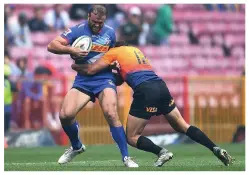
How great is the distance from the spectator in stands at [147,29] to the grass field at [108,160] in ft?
25.1

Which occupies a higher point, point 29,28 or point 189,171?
point 29,28

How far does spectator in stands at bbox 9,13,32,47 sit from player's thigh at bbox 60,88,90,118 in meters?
13.2

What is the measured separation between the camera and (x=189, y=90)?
24.3 metres

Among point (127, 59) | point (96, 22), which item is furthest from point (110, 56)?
point (96, 22)

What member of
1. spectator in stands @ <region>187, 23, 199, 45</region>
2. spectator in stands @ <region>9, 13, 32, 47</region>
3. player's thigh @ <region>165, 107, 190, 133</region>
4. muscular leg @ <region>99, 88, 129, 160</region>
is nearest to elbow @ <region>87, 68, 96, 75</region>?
muscular leg @ <region>99, 88, 129, 160</region>

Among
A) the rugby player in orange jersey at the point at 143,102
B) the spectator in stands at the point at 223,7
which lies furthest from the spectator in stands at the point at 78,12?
the rugby player in orange jersey at the point at 143,102

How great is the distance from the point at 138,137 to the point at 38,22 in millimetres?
14881

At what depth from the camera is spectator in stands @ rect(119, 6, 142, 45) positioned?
89.6 ft

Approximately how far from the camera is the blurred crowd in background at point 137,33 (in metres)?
24.4

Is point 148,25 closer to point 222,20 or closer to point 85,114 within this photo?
point 222,20

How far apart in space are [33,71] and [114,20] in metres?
5.11

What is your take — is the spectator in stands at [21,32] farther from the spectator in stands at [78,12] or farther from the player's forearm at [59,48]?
the player's forearm at [59,48]

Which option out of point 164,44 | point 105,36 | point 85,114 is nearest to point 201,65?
point 164,44

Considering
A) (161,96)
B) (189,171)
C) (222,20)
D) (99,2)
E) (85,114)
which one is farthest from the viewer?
(222,20)
